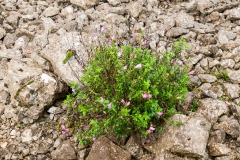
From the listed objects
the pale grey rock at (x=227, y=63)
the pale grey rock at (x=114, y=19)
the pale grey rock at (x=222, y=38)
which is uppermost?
the pale grey rock at (x=114, y=19)

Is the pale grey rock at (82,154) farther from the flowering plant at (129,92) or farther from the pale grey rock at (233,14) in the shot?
the pale grey rock at (233,14)

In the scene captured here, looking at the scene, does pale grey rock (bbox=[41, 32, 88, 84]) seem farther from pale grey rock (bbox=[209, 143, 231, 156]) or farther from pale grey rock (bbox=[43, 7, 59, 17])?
pale grey rock (bbox=[209, 143, 231, 156])

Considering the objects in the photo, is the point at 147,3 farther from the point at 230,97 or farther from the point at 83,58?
the point at 230,97

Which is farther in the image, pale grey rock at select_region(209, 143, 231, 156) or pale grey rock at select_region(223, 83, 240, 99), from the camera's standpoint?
pale grey rock at select_region(223, 83, 240, 99)

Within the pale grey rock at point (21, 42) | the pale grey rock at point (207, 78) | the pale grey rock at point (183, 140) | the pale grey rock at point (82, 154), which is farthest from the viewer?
the pale grey rock at point (21, 42)

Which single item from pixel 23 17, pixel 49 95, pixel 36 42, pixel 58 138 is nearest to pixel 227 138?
pixel 58 138

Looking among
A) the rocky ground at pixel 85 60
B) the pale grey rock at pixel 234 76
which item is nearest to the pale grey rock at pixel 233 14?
the rocky ground at pixel 85 60

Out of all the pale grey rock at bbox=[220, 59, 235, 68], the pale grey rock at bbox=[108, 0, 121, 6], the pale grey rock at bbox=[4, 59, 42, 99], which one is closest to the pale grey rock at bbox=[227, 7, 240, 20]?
the pale grey rock at bbox=[220, 59, 235, 68]
